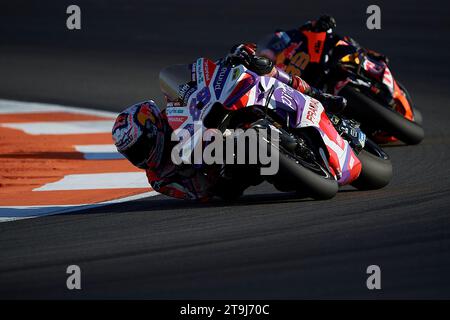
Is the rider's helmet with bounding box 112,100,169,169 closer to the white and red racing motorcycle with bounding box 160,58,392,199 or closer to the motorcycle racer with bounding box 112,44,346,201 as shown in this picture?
the motorcycle racer with bounding box 112,44,346,201

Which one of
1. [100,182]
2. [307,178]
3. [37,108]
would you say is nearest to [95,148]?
[100,182]

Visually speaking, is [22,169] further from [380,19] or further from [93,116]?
[380,19]

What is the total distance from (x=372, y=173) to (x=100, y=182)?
2.64 metres

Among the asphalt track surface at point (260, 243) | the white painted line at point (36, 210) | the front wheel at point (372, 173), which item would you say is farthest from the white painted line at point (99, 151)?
the front wheel at point (372, 173)

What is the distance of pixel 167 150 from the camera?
858 centimetres

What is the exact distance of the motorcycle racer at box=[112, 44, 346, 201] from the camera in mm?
8414

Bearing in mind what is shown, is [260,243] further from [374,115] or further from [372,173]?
[374,115]

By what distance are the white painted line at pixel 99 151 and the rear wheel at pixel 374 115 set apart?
2405 mm

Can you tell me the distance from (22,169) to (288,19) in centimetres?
973

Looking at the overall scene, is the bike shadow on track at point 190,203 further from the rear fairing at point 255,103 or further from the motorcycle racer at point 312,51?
the motorcycle racer at point 312,51

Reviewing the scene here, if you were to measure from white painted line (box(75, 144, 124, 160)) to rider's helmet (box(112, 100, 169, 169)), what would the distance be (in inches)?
124

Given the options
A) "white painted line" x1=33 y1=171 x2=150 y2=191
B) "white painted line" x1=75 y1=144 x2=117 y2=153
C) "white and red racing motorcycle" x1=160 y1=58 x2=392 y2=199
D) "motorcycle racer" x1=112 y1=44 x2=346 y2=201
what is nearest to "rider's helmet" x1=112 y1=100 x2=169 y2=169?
"motorcycle racer" x1=112 y1=44 x2=346 y2=201
